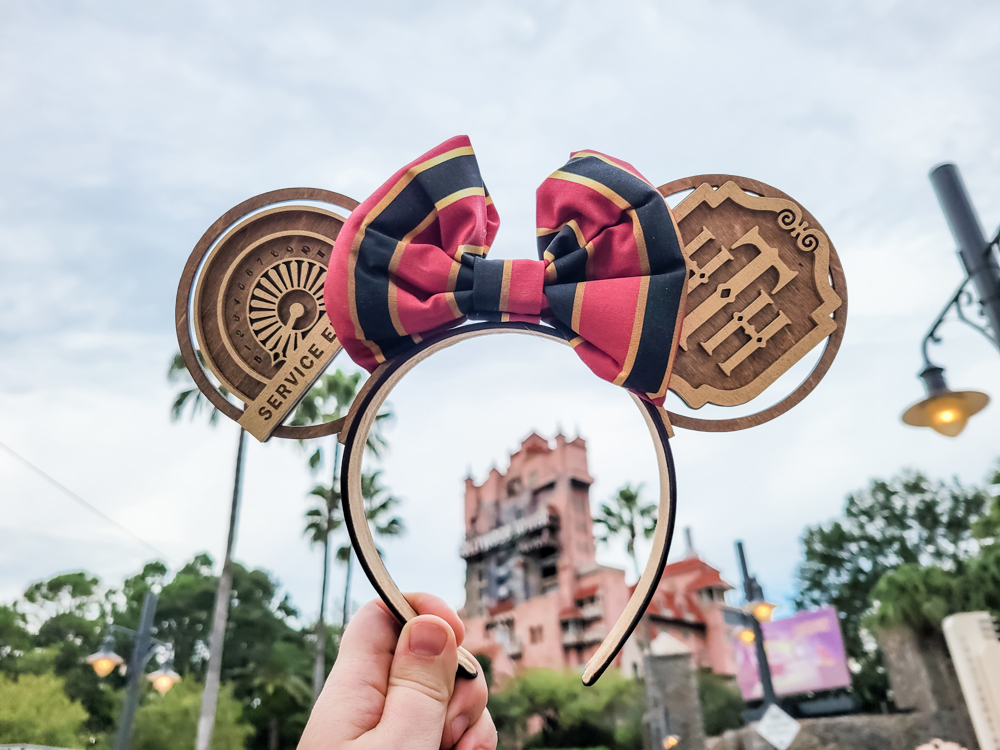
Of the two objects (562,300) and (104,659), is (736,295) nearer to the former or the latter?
(562,300)

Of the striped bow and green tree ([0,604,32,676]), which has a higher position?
green tree ([0,604,32,676])

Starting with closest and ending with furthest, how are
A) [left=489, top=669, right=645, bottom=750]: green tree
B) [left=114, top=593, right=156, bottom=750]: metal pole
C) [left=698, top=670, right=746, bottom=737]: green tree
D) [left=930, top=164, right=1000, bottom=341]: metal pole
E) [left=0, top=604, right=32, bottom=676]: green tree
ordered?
[left=930, top=164, right=1000, bottom=341]: metal pole → [left=114, top=593, right=156, bottom=750]: metal pole → [left=0, top=604, right=32, bottom=676]: green tree → [left=489, top=669, right=645, bottom=750]: green tree → [left=698, top=670, right=746, bottom=737]: green tree

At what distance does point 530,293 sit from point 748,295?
1.33ft

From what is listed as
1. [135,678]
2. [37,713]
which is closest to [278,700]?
[37,713]

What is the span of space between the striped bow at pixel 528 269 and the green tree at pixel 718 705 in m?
20.0

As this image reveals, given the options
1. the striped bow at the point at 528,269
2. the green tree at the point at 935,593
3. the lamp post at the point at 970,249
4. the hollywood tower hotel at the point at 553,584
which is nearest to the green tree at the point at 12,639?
the hollywood tower hotel at the point at 553,584

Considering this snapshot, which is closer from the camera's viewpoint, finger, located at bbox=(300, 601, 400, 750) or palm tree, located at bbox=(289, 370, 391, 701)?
finger, located at bbox=(300, 601, 400, 750)

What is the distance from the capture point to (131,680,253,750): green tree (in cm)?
1560

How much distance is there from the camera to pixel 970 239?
2.82 metres

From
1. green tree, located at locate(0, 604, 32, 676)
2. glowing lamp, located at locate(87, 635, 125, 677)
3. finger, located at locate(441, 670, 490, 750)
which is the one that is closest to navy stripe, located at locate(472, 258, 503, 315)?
finger, located at locate(441, 670, 490, 750)

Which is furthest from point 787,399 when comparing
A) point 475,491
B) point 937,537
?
point 937,537

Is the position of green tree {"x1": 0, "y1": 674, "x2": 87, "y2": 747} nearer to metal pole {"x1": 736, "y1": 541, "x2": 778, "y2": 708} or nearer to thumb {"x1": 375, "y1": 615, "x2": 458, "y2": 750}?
metal pole {"x1": 736, "y1": 541, "x2": 778, "y2": 708}

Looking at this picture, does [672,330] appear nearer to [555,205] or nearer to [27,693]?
[555,205]

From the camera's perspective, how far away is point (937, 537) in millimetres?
22656
